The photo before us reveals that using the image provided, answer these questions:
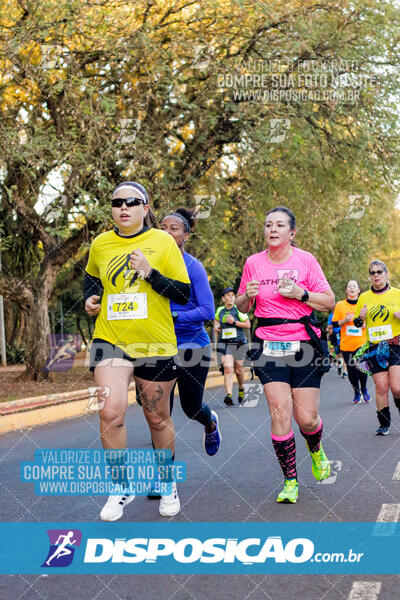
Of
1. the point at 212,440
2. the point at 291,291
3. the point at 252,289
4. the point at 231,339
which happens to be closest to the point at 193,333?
the point at 252,289

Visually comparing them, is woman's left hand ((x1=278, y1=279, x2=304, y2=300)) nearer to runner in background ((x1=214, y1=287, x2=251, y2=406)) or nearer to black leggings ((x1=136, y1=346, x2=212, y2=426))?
black leggings ((x1=136, y1=346, x2=212, y2=426))

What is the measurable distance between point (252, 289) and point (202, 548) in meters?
1.82

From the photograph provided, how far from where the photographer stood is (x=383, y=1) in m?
16.6

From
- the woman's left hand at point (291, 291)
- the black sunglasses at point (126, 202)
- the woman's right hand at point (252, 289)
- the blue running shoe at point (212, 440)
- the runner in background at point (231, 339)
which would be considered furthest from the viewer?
the runner in background at point (231, 339)

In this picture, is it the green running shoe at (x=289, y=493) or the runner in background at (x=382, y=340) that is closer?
the green running shoe at (x=289, y=493)

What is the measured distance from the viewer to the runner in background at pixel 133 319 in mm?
4777

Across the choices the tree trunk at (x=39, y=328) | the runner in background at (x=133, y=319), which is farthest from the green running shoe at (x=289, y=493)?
the tree trunk at (x=39, y=328)

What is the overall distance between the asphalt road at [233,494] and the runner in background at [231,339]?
149 centimetres

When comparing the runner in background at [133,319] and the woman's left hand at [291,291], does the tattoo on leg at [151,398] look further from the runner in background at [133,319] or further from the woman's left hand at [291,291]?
the woman's left hand at [291,291]

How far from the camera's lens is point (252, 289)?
534 centimetres

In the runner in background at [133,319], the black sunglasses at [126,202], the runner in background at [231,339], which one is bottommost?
the runner in background at [231,339]

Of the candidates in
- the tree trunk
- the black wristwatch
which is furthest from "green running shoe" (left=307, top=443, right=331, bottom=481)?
the tree trunk

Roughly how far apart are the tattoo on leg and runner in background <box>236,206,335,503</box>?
2.68 ft

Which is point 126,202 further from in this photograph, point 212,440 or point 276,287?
point 212,440
